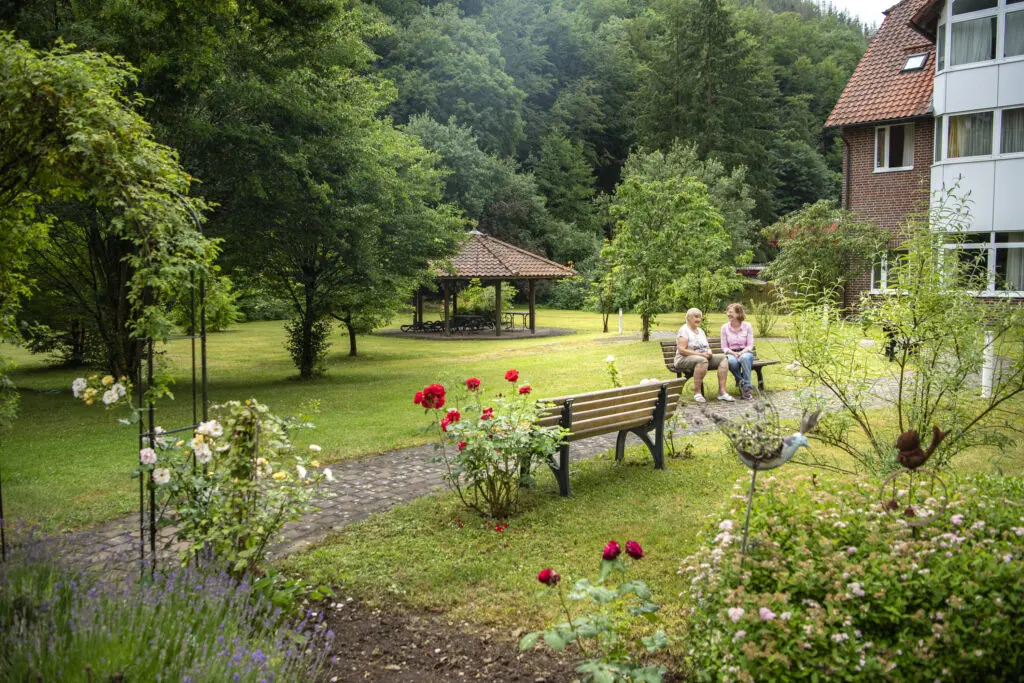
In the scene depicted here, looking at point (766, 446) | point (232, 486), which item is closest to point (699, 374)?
point (766, 446)

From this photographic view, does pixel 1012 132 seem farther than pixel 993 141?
No

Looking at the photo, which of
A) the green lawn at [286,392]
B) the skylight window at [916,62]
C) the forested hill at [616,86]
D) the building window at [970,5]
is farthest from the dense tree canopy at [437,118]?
the building window at [970,5]

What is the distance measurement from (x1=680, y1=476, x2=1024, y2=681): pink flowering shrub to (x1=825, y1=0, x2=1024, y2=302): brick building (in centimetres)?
1359

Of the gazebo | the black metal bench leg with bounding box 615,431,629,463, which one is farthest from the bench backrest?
the gazebo

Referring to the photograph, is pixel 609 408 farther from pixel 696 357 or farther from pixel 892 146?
pixel 892 146

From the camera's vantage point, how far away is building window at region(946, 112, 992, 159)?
60.7ft

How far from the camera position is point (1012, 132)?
59.0ft

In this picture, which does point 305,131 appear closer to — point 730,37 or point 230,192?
point 230,192

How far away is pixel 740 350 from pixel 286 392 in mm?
8393

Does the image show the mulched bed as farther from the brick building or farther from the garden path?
the brick building

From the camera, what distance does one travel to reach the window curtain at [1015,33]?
17438mm

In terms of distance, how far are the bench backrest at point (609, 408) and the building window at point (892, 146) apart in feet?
59.7

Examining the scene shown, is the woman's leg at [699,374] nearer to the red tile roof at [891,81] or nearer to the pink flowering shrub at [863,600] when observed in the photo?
the pink flowering shrub at [863,600]

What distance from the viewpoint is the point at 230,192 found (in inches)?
548
